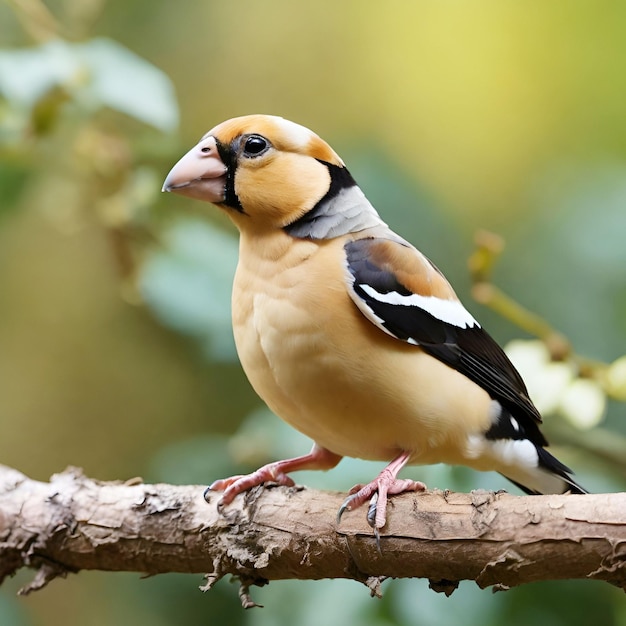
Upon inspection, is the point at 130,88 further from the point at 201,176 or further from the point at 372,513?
the point at 372,513

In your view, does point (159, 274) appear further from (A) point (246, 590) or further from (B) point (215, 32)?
(B) point (215, 32)

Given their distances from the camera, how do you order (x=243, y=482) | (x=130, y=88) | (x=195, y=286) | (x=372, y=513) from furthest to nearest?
(x=195, y=286) → (x=130, y=88) → (x=243, y=482) → (x=372, y=513)

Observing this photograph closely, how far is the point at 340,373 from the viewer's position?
1.46 m

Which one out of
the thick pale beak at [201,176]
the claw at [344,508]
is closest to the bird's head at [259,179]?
the thick pale beak at [201,176]

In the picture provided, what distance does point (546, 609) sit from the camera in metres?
2.18

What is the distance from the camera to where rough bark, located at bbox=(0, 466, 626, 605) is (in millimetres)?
1278

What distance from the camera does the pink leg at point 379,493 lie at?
1409 mm

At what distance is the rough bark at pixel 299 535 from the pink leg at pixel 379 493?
17mm

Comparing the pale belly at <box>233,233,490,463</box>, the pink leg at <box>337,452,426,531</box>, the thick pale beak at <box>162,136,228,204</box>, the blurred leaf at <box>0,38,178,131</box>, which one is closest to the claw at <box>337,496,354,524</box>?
the pink leg at <box>337,452,426,531</box>

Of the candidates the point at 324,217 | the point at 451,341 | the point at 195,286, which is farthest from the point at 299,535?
the point at 195,286

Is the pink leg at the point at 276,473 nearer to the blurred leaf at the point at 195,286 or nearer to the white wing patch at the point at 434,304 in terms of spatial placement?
the white wing patch at the point at 434,304

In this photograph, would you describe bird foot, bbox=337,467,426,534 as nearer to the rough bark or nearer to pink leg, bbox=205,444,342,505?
the rough bark

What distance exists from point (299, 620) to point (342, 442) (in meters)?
Answer: 0.75

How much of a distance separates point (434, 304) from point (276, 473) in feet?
1.63
